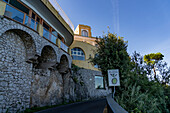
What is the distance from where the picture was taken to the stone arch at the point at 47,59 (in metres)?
11.6

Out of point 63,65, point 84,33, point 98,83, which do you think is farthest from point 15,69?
point 84,33

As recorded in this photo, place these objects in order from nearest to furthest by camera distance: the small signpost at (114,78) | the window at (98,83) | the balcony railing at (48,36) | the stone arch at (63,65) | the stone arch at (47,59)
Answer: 1. the small signpost at (114,78)
2. the balcony railing at (48,36)
3. the stone arch at (47,59)
4. the stone arch at (63,65)
5. the window at (98,83)

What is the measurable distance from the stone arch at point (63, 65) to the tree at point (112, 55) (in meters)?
5.43

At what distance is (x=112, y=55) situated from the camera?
873 centimetres

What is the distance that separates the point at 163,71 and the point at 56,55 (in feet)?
39.3

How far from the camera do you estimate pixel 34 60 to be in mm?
9031

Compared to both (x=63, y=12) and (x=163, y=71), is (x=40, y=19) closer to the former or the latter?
(x=63, y=12)

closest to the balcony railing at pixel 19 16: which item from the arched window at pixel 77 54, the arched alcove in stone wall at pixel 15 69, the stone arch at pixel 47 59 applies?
the arched alcove in stone wall at pixel 15 69

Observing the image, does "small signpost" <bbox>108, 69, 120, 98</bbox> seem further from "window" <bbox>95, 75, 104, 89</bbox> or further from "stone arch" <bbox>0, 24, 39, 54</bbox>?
"window" <bbox>95, 75, 104, 89</bbox>

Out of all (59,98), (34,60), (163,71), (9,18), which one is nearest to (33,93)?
(34,60)

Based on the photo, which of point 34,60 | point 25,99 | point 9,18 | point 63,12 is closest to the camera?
point 9,18

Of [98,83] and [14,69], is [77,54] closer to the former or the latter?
[98,83]

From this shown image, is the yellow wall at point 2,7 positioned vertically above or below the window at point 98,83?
above

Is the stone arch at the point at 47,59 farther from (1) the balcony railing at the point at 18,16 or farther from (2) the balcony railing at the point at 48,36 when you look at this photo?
(1) the balcony railing at the point at 18,16
